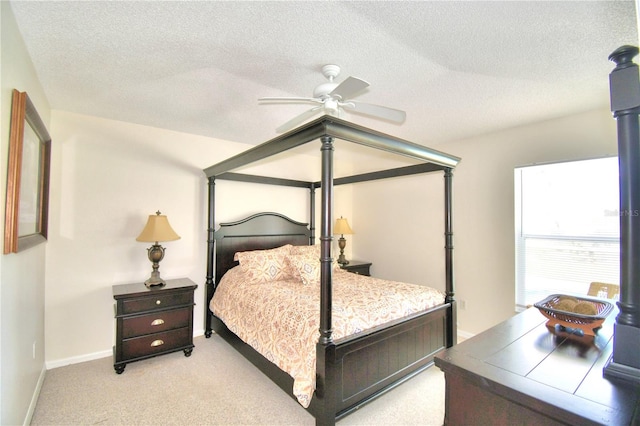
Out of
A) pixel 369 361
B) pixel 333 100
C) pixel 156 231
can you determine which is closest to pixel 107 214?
pixel 156 231

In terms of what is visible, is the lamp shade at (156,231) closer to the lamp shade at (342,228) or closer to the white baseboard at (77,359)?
the white baseboard at (77,359)

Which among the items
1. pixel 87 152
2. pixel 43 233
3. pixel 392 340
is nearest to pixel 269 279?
pixel 392 340

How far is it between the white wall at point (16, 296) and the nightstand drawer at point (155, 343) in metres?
0.62

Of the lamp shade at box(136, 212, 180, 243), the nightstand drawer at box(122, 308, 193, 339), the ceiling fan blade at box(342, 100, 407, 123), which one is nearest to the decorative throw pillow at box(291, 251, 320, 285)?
the nightstand drawer at box(122, 308, 193, 339)

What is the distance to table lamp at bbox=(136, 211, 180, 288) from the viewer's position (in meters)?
2.95

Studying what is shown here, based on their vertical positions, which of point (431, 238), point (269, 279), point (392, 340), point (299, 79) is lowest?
point (392, 340)

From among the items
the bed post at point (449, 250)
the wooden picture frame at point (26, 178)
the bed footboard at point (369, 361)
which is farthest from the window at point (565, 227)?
the wooden picture frame at point (26, 178)

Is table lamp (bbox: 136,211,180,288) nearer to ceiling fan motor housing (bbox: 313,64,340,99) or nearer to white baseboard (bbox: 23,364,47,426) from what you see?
white baseboard (bbox: 23,364,47,426)

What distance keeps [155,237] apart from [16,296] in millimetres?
1216

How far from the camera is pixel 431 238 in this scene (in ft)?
13.0

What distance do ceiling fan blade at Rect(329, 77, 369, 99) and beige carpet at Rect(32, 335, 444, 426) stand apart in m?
2.25

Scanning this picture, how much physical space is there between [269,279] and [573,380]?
2695 mm

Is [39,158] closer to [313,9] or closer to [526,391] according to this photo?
[313,9]

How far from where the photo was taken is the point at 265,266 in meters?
3.35
